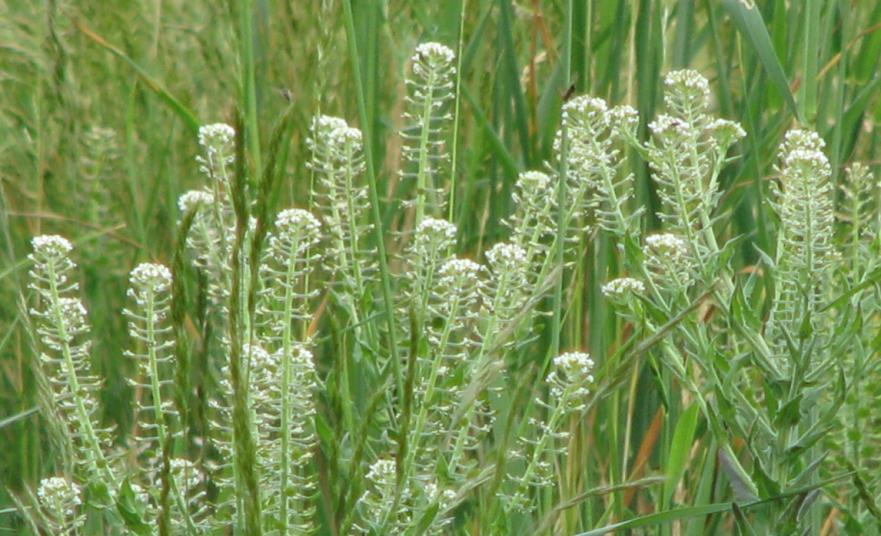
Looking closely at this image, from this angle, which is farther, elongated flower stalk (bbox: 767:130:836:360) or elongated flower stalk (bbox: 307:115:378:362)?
elongated flower stalk (bbox: 307:115:378:362)

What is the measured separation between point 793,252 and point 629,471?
15.6 inches

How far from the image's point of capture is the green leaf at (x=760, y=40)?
1.35 meters

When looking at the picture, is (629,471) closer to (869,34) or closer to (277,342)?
(277,342)

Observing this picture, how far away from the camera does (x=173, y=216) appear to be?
167cm

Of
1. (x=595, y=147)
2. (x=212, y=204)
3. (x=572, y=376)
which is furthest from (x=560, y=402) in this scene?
(x=212, y=204)

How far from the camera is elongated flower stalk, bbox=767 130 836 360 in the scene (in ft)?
3.83

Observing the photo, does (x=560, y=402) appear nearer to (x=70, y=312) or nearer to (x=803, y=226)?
(x=803, y=226)

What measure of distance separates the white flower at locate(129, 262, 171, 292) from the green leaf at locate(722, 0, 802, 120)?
24.9 inches

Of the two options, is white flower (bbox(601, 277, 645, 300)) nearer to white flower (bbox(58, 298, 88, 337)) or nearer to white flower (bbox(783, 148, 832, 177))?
white flower (bbox(783, 148, 832, 177))

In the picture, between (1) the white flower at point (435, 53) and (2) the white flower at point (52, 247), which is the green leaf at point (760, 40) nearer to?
(1) the white flower at point (435, 53)

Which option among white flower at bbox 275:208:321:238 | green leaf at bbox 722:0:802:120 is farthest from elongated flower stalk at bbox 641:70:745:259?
white flower at bbox 275:208:321:238

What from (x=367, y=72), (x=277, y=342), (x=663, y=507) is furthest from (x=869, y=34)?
(x=277, y=342)

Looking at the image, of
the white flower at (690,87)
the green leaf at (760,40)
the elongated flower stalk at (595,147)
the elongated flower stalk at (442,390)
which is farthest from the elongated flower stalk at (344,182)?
the green leaf at (760,40)

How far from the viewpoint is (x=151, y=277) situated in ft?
3.74
